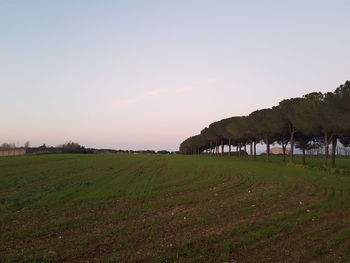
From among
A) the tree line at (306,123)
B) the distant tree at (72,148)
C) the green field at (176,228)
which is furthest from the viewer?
the distant tree at (72,148)

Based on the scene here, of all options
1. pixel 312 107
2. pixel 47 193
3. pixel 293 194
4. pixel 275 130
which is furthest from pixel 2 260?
pixel 275 130

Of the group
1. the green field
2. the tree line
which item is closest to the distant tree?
the tree line

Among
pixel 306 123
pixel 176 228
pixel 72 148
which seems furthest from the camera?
pixel 72 148

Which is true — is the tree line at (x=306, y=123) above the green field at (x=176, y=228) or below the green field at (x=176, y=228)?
above

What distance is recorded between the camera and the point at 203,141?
480 feet

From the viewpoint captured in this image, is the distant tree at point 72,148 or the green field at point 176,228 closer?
the green field at point 176,228

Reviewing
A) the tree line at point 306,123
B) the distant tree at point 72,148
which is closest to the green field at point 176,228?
the tree line at point 306,123

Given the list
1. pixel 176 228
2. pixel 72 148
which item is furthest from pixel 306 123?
pixel 72 148

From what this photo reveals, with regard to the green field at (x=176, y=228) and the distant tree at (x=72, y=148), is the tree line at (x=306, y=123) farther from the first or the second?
the distant tree at (x=72, y=148)

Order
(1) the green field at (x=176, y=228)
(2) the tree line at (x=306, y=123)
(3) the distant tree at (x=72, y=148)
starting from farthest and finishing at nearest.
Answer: (3) the distant tree at (x=72, y=148) < (2) the tree line at (x=306, y=123) < (1) the green field at (x=176, y=228)

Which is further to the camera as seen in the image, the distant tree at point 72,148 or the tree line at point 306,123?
the distant tree at point 72,148

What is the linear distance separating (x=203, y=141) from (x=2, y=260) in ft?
453

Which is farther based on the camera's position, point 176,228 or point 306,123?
point 306,123

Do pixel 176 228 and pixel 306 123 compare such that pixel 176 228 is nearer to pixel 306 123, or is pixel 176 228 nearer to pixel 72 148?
pixel 306 123
